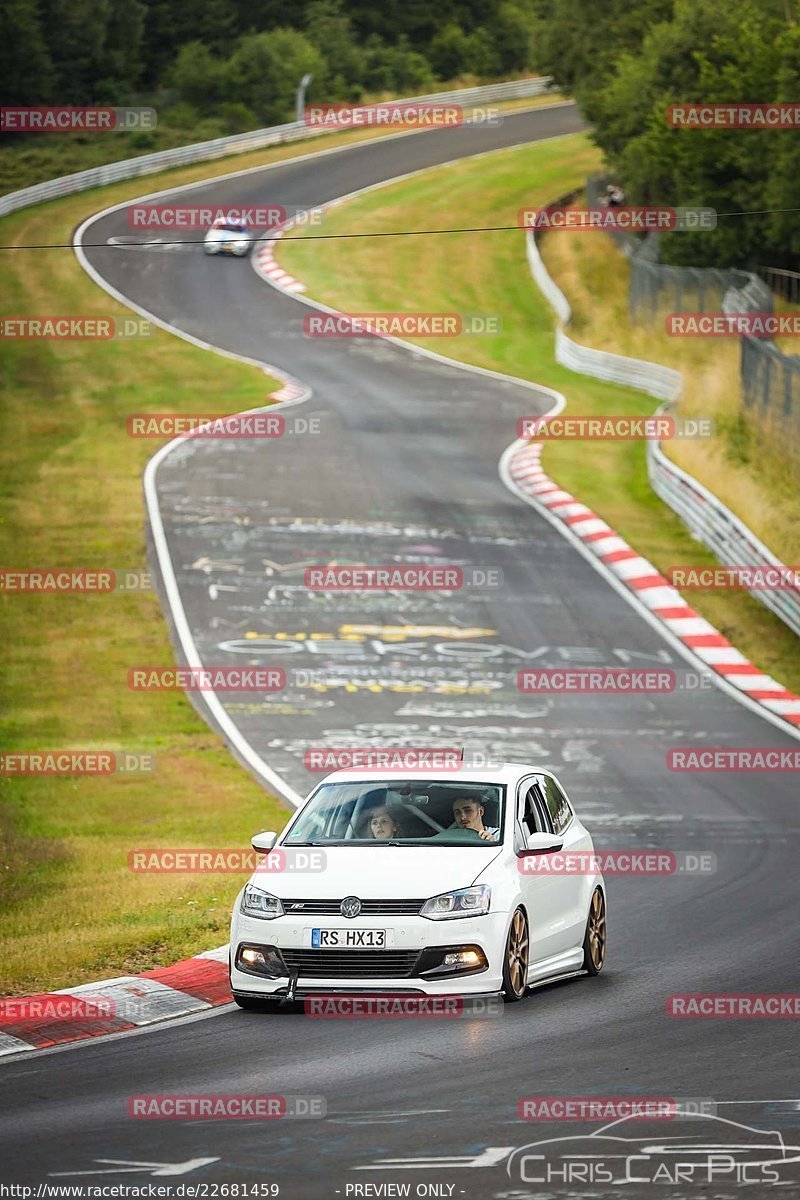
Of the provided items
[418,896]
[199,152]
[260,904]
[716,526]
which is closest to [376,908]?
[418,896]

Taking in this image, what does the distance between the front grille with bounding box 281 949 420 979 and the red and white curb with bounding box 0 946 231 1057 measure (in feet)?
3.16

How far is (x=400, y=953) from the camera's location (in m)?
10.7

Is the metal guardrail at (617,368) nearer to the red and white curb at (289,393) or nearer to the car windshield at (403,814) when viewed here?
the red and white curb at (289,393)

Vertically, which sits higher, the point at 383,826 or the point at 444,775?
the point at 444,775

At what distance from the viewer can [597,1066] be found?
945 centimetres

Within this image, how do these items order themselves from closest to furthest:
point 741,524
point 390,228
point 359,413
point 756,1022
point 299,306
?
1. point 756,1022
2. point 741,524
3. point 359,413
4. point 299,306
5. point 390,228

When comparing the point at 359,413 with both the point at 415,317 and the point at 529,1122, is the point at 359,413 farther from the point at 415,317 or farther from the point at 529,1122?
the point at 529,1122

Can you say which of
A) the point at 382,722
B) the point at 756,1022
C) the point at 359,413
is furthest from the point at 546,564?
the point at 756,1022

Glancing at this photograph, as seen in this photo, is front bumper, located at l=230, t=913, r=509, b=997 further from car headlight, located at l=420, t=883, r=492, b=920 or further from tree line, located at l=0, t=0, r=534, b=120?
tree line, located at l=0, t=0, r=534, b=120

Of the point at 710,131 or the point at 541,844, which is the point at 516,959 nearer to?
the point at 541,844

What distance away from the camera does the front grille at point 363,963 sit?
10742 mm

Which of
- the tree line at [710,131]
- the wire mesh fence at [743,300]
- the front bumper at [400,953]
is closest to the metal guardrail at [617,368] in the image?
the wire mesh fence at [743,300]

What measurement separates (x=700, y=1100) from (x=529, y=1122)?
3.03ft

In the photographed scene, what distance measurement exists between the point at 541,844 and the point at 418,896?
1144mm
